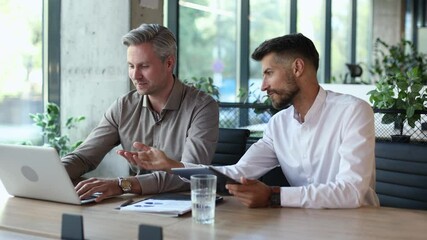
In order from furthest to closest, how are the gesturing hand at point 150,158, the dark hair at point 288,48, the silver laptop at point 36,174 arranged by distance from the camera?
1. the dark hair at point 288,48
2. the gesturing hand at point 150,158
3. the silver laptop at point 36,174

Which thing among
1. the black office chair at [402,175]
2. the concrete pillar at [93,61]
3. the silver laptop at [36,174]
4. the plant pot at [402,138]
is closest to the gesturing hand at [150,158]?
the silver laptop at [36,174]

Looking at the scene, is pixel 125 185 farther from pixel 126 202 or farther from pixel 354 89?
pixel 354 89

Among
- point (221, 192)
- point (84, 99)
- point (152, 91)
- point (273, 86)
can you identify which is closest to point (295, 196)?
point (221, 192)

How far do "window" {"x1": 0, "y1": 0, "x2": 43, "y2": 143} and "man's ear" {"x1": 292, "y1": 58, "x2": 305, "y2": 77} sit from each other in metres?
2.18

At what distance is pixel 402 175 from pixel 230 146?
0.84 m

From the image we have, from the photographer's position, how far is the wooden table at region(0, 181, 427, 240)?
165 centimetres

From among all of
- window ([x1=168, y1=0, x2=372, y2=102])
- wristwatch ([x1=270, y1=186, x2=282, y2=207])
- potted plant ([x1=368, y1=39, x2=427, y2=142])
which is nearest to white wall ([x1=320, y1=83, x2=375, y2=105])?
window ([x1=168, y1=0, x2=372, y2=102])

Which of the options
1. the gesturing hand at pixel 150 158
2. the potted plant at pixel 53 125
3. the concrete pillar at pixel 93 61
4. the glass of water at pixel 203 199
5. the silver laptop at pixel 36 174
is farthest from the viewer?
the potted plant at pixel 53 125

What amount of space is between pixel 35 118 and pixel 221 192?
78.0 inches

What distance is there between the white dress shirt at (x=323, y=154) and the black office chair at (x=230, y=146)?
1.44 ft

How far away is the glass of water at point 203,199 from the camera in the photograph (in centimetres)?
178

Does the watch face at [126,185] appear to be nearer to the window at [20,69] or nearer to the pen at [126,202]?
the pen at [126,202]

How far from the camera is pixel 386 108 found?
10.3ft

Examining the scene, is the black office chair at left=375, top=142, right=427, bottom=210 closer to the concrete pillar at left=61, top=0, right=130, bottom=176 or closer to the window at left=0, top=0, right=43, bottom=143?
the concrete pillar at left=61, top=0, right=130, bottom=176
